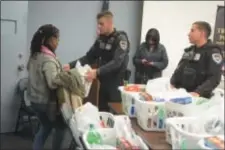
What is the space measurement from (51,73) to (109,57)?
76 cm

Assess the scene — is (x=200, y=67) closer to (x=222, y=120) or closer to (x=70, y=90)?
(x=70, y=90)

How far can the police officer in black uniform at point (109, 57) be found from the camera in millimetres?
3021

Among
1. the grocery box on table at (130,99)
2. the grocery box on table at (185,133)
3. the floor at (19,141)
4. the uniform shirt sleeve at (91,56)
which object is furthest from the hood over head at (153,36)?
the grocery box on table at (185,133)

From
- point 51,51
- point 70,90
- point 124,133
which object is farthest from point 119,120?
point 51,51

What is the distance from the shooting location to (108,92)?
3227 millimetres

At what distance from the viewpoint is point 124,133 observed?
1.64m

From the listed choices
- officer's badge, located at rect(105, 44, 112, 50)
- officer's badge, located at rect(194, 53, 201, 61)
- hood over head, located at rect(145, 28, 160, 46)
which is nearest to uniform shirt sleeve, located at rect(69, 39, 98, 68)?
officer's badge, located at rect(105, 44, 112, 50)

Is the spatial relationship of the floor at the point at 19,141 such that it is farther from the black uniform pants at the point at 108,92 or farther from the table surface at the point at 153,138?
the table surface at the point at 153,138

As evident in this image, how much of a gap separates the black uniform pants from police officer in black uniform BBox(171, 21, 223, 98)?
2.07 feet

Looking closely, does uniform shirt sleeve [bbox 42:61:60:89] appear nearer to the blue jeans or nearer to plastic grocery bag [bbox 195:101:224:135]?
the blue jeans

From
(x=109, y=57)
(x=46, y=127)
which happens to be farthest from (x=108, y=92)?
(x=46, y=127)

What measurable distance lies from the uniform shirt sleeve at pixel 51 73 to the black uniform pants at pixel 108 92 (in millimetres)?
718

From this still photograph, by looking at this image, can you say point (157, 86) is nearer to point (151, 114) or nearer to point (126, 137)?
point (151, 114)

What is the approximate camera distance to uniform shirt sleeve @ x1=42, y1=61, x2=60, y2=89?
8.44 feet
